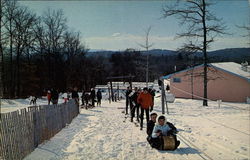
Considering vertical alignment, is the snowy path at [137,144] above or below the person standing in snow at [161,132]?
below

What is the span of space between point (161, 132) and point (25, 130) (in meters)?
4.19

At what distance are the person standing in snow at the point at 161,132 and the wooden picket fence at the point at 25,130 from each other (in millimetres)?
3823

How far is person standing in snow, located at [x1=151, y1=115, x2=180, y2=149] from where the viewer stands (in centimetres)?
694

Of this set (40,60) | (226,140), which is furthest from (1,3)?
(226,140)

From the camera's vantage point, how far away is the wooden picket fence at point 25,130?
552 cm

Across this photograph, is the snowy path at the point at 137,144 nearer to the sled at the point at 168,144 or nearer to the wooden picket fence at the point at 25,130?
the sled at the point at 168,144

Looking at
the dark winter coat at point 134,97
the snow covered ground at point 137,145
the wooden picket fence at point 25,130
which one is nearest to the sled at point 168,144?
the snow covered ground at point 137,145

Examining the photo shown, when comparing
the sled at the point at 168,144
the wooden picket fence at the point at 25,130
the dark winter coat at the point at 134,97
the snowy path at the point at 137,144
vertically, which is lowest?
the snowy path at the point at 137,144

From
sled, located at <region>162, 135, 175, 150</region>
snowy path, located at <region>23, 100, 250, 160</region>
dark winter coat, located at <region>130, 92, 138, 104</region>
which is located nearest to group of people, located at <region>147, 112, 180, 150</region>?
sled, located at <region>162, 135, 175, 150</region>

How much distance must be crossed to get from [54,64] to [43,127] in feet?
140

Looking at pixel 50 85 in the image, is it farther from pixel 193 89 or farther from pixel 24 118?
pixel 24 118

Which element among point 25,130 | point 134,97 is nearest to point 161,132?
point 25,130

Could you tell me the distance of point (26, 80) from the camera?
41031 mm

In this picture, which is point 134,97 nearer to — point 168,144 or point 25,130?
point 168,144
